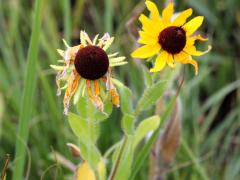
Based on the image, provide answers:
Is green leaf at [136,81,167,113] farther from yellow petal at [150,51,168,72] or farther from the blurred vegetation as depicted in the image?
the blurred vegetation

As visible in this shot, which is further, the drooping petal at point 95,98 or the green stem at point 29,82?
the green stem at point 29,82

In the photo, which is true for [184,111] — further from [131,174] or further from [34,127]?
[131,174]

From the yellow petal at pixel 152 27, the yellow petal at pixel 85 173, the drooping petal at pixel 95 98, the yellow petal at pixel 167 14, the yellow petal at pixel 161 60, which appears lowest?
the yellow petal at pixel 85 173

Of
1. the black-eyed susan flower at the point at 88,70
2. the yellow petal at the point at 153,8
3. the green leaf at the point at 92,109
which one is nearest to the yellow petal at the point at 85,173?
the green leaf at the point at 92,109

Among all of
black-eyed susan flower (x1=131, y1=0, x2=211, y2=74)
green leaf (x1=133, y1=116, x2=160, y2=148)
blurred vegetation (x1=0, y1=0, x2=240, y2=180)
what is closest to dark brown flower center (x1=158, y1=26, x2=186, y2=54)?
black-eyed susan flower (x1=131, y1=0, x2=211, y2=74)

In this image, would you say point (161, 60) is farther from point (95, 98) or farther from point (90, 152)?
point (90, 152)

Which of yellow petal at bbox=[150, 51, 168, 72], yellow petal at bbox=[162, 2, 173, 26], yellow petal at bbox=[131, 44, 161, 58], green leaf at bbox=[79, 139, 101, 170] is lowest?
green leaf at bbox=[79, 139, 101, 170]

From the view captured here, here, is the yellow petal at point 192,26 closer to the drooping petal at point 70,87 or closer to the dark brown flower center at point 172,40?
the dark brown flower center at point 172,40

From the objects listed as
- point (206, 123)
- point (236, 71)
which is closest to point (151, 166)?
point (206, 123)
